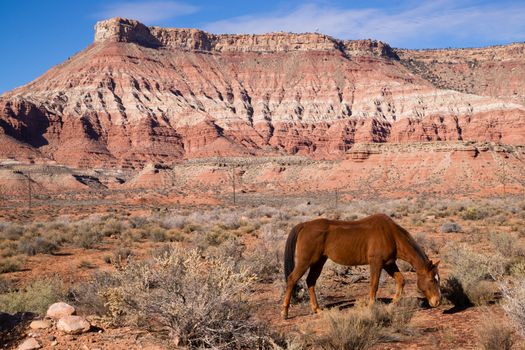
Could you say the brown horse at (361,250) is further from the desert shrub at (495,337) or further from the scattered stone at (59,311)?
the scattered stone at (59,311)

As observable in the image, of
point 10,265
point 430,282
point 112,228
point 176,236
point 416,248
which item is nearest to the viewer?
point 430,282

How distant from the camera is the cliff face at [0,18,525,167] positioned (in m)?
116

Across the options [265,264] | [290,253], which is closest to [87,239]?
[265,264]

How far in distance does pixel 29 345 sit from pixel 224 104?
129 meters

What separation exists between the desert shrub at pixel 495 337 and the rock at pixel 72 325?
469cm

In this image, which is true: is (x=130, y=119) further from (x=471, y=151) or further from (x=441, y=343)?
(x=441, y=343)

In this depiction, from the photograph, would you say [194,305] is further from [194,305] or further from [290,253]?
[290,253]

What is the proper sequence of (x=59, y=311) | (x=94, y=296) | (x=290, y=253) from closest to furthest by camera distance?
(x=59, y=311) < (x=290, y=253) < (x=94, y=296)

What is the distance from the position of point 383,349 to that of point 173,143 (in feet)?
387

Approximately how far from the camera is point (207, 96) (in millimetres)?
133125

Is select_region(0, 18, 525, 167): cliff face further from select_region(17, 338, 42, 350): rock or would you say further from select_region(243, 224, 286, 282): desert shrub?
select_region(17, 338, 42, 350): rock

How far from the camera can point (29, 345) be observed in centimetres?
565

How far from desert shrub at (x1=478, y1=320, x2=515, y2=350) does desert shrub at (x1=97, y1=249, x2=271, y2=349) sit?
246 cm

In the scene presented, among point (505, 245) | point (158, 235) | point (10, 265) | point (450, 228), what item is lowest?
point (450, 228)
